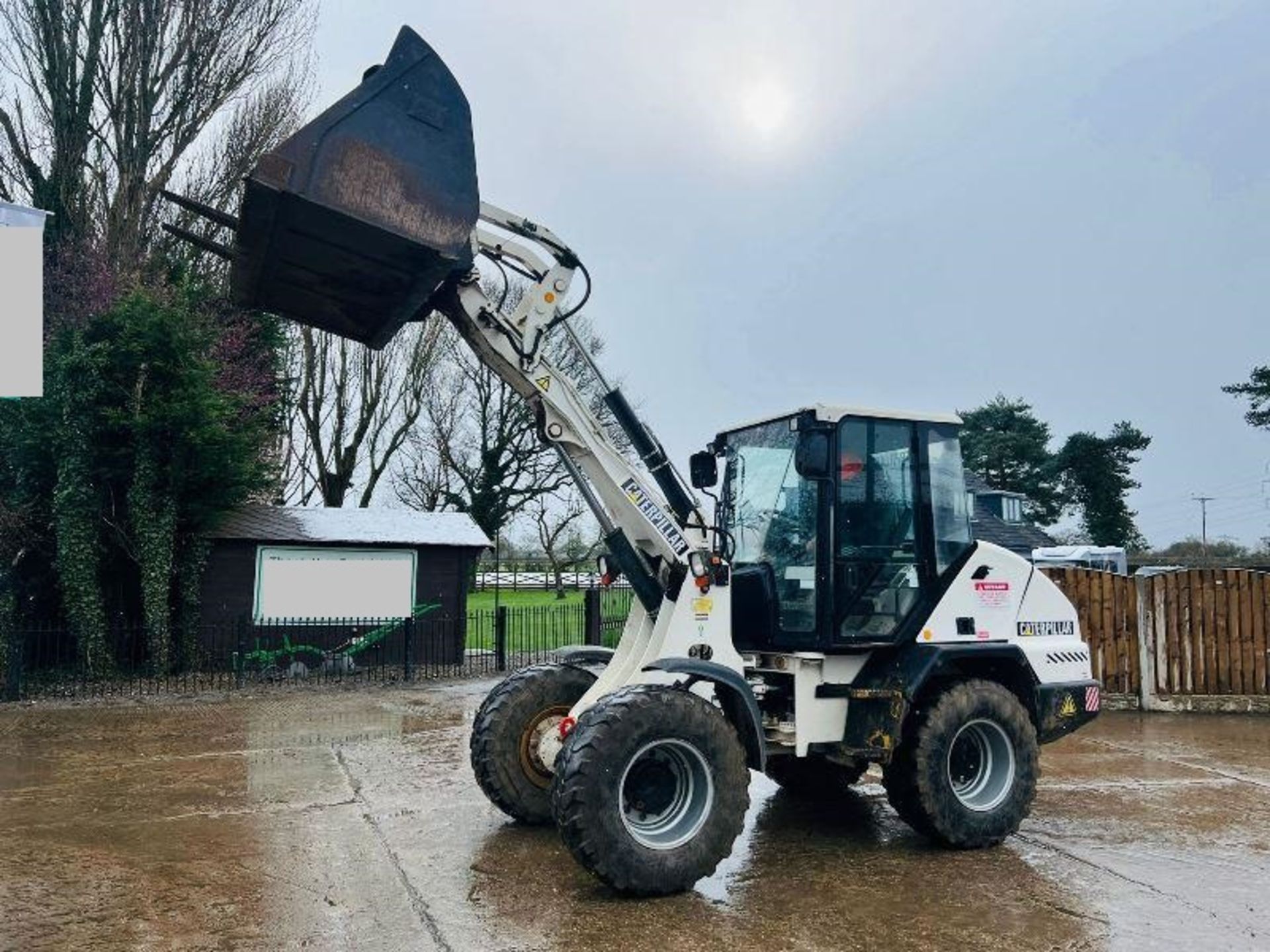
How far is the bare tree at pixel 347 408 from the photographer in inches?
1128

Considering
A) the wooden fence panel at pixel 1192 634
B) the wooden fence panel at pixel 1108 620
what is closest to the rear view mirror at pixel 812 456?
the wooden fence panel at pixel 1108 620

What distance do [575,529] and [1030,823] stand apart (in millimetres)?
33398

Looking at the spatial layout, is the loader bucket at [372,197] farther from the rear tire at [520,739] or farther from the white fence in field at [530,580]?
the white fence in field at [530,580]

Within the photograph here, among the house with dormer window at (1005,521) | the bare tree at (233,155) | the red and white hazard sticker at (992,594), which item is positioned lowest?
the red and white hazard sticker at (992,594)

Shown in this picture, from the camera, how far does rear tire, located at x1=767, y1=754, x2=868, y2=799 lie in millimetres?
7250

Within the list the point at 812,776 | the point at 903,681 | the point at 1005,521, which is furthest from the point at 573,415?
the point at 1005,521

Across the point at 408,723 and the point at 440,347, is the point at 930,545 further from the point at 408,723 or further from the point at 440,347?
the point at 440,347

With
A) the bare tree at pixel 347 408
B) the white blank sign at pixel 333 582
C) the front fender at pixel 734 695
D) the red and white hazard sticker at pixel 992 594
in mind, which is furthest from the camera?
the bare tree at pixel 347 408

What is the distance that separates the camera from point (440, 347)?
102ft

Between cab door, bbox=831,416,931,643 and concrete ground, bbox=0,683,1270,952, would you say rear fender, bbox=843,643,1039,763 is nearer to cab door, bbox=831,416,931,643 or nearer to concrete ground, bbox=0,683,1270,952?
cab door, bbox=831,416,931,643

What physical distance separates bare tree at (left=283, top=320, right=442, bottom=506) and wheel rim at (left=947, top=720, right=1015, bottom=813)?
24.5 meters

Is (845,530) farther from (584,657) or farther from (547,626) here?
(547,626)

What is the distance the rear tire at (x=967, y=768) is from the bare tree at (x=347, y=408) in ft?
80.5

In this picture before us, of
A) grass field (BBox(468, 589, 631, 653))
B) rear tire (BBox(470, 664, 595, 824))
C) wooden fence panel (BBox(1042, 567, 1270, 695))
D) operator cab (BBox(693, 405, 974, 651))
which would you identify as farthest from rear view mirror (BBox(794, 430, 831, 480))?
grass field (BBox(468, 589, 631, 653))
